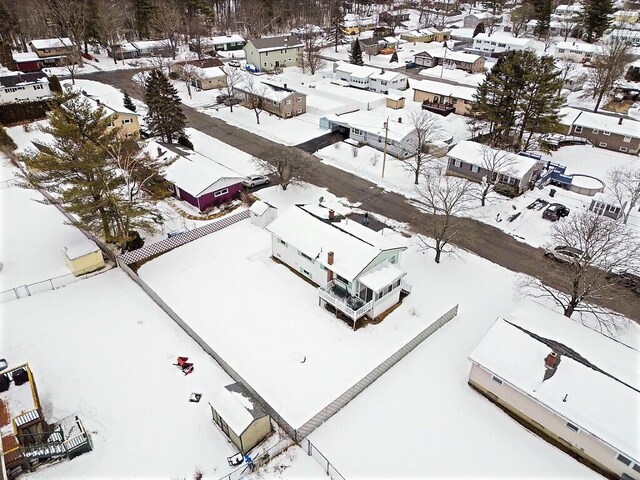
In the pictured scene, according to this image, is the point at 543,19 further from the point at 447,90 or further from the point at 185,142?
the point at 185,142

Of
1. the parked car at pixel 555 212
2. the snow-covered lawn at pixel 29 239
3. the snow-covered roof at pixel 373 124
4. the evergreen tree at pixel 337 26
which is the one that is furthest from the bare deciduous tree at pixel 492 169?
the evergreen tree at pixel 337 26

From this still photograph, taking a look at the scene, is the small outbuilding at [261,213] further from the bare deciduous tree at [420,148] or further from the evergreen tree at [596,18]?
the evergreen tree at [596,18]

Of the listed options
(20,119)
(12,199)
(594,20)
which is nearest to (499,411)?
(12,199)

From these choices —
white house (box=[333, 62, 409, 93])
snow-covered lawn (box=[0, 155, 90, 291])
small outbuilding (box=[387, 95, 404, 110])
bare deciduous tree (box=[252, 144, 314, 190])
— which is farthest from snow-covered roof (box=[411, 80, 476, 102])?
snow-covered lawn (box=[0, 155, 90, 291])

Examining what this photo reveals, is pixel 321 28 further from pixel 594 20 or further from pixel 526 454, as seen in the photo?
pixel 526 454

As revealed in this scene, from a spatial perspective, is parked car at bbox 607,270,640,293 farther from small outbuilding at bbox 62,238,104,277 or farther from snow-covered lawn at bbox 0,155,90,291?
snow-covered lawn at bbox 0,155,90,291

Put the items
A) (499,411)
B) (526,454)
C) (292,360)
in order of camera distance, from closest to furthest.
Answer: (526,454), (499,411), (292,360)
